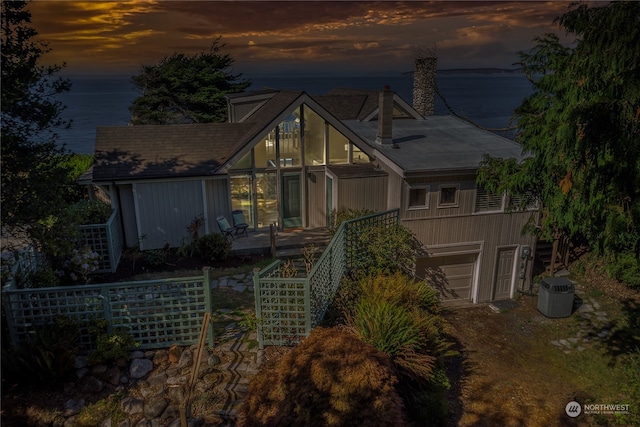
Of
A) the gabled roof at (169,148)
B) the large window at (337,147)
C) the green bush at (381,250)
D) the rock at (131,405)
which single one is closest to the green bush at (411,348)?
the green bush at (381,250)

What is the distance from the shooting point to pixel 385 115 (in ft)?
52.5

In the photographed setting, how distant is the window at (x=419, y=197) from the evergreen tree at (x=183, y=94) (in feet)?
99.8

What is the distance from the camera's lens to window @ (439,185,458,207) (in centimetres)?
1509

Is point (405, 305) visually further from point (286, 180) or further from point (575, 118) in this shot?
point (286, 180)

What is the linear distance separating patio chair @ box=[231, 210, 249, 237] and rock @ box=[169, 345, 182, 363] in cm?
735

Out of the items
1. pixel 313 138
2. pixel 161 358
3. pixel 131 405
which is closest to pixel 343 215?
pixel 313 138

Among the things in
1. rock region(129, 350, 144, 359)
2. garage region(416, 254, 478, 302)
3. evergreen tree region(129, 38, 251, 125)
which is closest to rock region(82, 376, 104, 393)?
rock region(129, 350, 144, 359)

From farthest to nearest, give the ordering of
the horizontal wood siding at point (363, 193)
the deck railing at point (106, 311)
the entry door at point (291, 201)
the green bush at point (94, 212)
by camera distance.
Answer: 1. the entry door at point (291, 201)
2. the horizontal wood siding at point (363, 193)
3. the green bush at point (94, 212)
4. the deck railing at point (106, 311)

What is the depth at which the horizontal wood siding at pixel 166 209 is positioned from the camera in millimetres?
15016

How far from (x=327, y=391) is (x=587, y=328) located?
40.7 feet

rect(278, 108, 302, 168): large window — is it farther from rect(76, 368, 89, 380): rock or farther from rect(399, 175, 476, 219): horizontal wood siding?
rect(76, 368, 89, 380): rock

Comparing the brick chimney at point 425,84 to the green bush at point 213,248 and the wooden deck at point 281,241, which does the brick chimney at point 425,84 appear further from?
the green bush at point 213,248

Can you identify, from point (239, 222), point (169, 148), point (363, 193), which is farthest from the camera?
point (169, 148)

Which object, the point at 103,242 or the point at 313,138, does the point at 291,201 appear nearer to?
the point at 313,138
